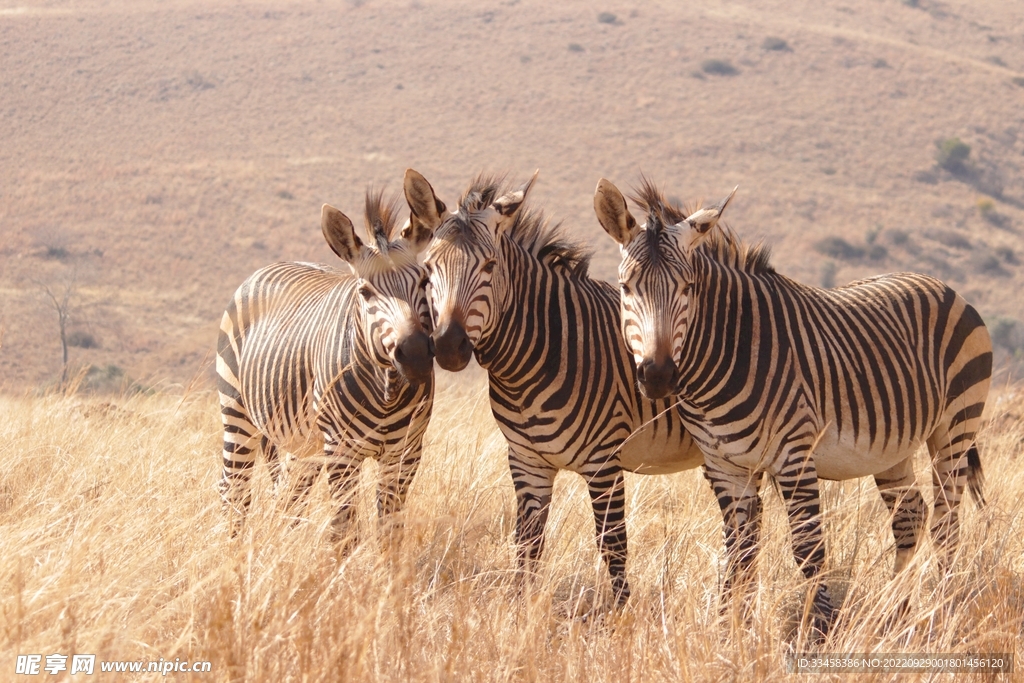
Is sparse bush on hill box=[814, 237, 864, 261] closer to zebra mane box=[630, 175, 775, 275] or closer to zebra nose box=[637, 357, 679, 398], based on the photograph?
zebra mane box=[630, 175, 775, 275]

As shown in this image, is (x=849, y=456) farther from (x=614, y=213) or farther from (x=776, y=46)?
(x=776, y=46)

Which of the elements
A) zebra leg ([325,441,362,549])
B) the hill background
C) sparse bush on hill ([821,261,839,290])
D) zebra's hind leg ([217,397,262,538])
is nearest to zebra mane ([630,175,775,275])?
zebra leg ([325,441,362,549])

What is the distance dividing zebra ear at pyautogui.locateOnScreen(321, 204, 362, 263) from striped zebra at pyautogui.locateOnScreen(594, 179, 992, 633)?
1.32 meters

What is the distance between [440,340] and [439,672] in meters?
1.62

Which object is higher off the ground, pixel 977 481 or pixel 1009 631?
pixel 1009 631

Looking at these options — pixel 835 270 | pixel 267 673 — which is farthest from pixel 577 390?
pixel 835 270

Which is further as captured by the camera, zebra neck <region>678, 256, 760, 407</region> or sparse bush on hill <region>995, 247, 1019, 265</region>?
sparse bush on hill <region>995, 247, 1019, 265</region>

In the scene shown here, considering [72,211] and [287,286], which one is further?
[72,211]

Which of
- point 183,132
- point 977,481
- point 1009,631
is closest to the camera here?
point 1009,631

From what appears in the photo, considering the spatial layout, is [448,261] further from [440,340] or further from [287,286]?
[287,286]

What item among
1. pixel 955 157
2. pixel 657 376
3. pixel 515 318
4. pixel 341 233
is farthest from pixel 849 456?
pixel 955 157

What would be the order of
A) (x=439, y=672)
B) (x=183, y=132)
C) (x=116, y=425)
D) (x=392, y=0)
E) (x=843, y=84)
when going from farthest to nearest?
(x=392, y=0) → (x=843, y=84) → (x=183, y=132) → (x=116, y=425) → (x=439, y=672)

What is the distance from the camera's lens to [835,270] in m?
41.5

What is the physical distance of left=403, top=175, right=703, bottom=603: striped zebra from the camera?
4.88 m
